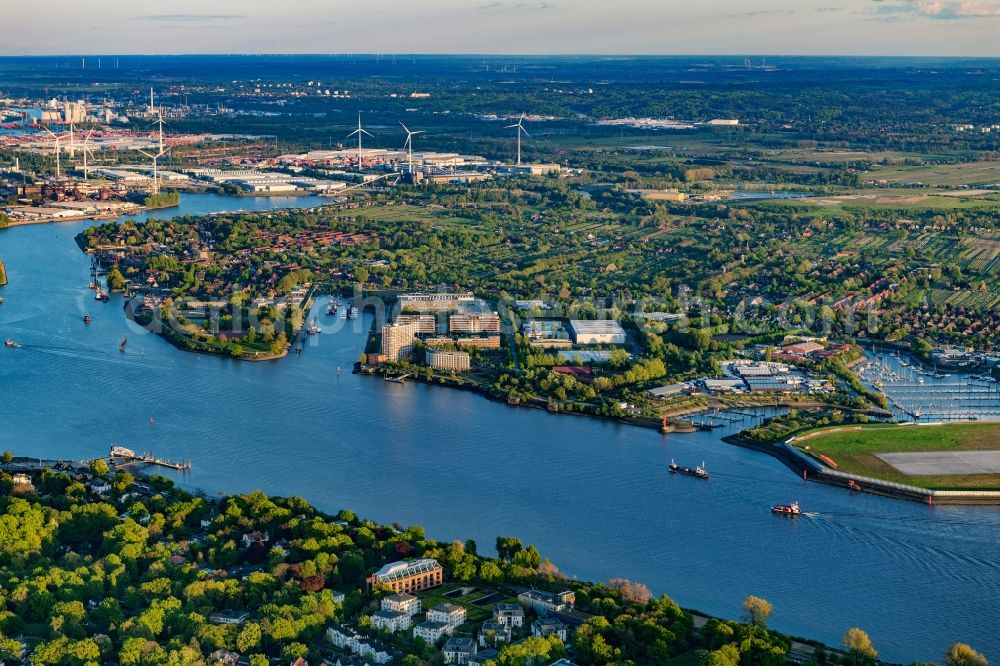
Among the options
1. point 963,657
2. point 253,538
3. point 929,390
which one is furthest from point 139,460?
point 929,390

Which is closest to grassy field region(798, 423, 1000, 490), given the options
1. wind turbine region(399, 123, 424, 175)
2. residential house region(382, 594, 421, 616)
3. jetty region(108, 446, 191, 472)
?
residential house region(382, 594, 421, 616)

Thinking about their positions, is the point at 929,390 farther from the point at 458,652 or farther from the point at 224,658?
the point at 224,658

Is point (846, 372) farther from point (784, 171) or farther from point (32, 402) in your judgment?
point (784, 171)

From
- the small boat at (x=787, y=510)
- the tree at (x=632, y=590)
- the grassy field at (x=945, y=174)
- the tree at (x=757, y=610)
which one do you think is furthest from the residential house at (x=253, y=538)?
the grassy field at (x=945, y=174)

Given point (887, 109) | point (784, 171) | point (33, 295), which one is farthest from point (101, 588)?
point (887, 109)

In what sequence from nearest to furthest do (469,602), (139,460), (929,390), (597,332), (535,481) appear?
(469,602)
(535,481)
(139,460)
(929,390)
(597,332)
